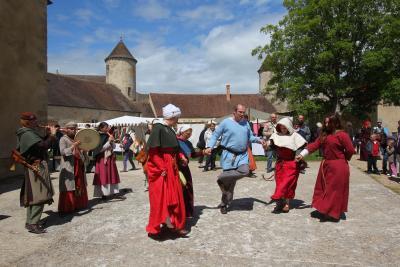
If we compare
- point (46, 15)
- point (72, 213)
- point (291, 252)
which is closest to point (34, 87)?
point (46, 15)

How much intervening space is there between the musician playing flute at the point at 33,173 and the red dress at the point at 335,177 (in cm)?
402

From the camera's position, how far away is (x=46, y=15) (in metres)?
12.9

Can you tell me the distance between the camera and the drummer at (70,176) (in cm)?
619

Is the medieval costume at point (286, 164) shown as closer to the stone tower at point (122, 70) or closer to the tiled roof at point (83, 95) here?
the tiled roof at point (83, 95)

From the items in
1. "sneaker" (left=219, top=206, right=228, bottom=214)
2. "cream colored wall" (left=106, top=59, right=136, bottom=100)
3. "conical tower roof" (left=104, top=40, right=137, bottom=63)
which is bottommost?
"sneaker" (left=219, top=206, right=228, bottom=214)

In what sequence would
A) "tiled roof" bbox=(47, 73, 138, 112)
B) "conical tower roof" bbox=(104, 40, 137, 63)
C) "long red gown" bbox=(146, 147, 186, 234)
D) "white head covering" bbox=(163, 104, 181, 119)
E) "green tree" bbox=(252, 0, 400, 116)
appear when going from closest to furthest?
"long red gown" bbox=(146, 147, 186, 234)
"white head covering" bbox=(163, 104, 181, 119)
"green tree" bbox=(252, 0, 400, 116)
"tiled roof" bbox=(47, 73, 138, 112)
"conical tower roof" bbox=(104, 40, 137, 63)

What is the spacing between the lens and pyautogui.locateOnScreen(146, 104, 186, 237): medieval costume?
15.6 ft

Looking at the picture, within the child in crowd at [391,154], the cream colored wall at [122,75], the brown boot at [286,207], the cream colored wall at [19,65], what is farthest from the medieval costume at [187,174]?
the cream colored wall at [122,75]

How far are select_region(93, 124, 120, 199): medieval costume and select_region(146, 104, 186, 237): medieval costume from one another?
9.13ft

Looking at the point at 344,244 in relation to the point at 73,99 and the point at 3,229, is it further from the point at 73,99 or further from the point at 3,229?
the point at 73,99

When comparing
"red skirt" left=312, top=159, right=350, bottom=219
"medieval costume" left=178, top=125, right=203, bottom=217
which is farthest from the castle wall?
"medieval costume" left=178, top=125, right=203, bottom=217

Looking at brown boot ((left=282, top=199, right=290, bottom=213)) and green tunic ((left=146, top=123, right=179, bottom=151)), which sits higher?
green tunic ((left=146, top=123, right=179, bottom=151))

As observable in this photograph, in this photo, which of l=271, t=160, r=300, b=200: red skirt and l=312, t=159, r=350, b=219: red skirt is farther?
l=271, t=160, r=300, b=200: red skirt

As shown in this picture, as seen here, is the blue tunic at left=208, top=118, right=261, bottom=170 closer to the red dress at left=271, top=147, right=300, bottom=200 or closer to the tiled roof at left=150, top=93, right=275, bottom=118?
the red dress at left=271, top=147, right=300, bottom=200
